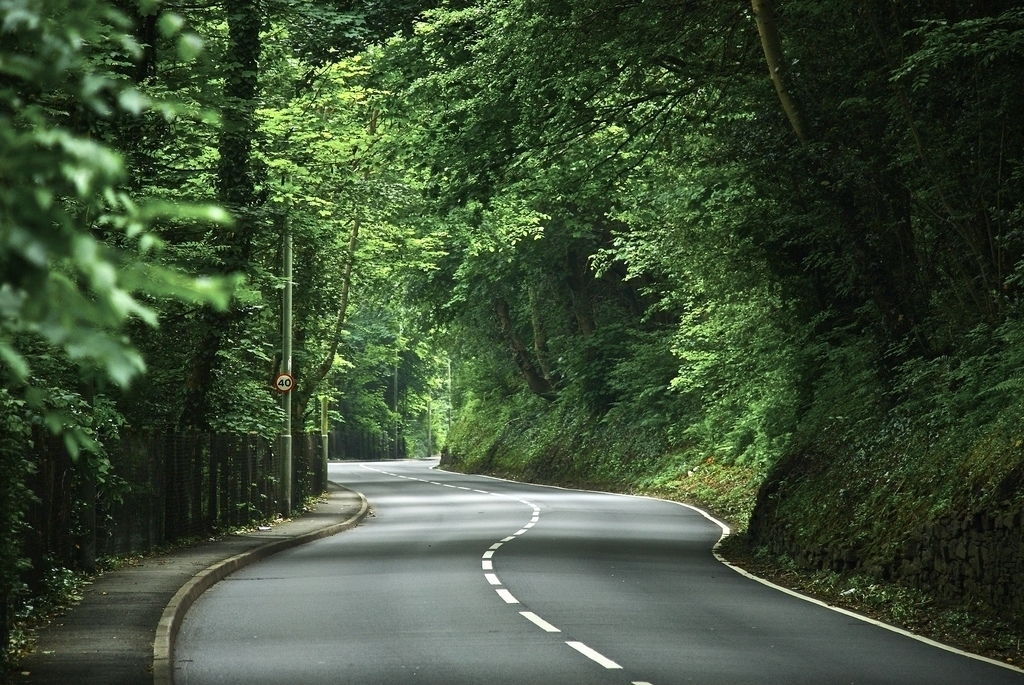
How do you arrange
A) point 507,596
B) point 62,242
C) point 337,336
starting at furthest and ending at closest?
point 337,336
point 507,596
point 62,242

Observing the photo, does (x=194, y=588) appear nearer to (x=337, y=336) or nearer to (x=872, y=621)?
(x=872, y=621)

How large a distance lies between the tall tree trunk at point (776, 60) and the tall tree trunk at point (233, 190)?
6811 millimetres

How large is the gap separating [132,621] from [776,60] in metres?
11.4

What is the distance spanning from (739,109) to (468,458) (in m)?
50.6

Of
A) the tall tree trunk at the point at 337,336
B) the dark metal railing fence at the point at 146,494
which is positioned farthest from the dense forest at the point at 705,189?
the tall tree trunk at the point at 337,336

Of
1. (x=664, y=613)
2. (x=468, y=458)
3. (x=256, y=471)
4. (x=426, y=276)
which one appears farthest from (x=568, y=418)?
(x=664, y=613)

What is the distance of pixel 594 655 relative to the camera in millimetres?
11430

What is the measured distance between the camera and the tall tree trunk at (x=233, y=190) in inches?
814

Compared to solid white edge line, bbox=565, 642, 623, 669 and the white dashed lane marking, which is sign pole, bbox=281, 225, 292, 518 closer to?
the white dashed lane marking

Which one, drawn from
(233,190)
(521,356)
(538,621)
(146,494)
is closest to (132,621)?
(538,621)

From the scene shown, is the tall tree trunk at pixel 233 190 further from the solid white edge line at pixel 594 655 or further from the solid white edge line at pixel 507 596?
the solid white edge line at pixel 594 655

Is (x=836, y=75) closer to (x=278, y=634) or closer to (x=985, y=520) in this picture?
(x=985, y=520)

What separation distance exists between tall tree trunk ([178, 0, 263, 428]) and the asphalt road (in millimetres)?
3468

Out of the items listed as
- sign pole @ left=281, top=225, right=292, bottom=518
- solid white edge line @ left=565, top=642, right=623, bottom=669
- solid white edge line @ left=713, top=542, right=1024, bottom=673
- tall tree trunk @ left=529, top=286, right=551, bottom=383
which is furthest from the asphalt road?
tall tree trunk @ left=529, top=286, right=551, bottom=383
